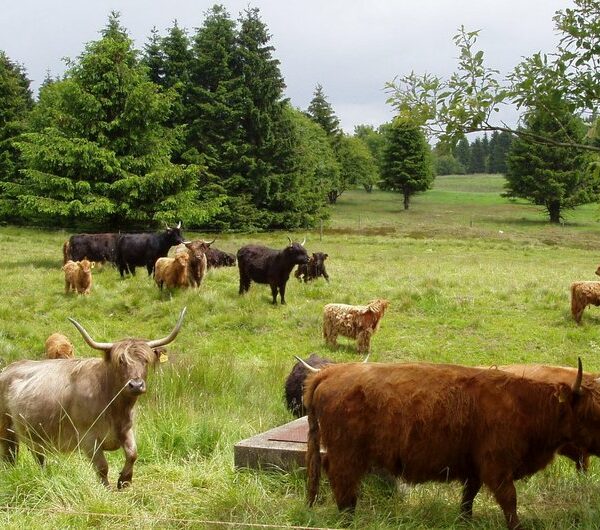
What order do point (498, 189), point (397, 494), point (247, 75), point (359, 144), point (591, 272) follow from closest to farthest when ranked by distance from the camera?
1. point (397, 494)
2. point (591, 272)
3. point (247, 75)
4. point (359, 144)
5. point (498, 189)

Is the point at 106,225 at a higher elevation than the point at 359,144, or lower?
lower

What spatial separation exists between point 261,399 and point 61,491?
408 centimetres

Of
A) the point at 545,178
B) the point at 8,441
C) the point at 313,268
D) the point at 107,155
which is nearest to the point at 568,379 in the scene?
the point at 8,441

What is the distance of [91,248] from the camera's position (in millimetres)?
22047

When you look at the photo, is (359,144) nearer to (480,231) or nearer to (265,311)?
(480,231)

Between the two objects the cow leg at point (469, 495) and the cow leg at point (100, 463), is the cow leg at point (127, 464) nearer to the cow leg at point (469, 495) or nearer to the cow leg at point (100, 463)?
the cow leg at point (100, 463)

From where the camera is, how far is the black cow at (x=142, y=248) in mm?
20703

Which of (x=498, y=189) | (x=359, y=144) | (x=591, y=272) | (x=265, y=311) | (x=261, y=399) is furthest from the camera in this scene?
(x=498, y=189)

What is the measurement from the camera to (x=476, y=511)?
5.30m

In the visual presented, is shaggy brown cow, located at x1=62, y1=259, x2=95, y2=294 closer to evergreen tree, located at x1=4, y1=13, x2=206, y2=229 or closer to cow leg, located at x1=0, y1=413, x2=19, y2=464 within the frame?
cow leg, located at x1=0, y1=413, x2=19, y2=464

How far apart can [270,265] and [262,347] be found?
154 inches

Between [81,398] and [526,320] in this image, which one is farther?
[526,320]

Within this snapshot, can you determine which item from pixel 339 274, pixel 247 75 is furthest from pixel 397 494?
pixel 247 75

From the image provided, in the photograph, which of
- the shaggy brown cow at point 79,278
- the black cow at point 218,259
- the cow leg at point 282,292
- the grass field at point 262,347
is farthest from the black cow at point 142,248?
the cow leg at point 282,292
